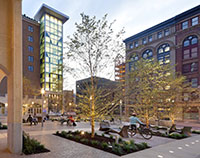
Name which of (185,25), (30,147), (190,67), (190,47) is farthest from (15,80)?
(185,25)

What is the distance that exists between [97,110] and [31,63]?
165ft

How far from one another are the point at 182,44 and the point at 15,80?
39575mm

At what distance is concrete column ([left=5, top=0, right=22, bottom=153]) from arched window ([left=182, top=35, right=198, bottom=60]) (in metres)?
37.7

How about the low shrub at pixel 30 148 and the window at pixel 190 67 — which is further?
the window at pixel 190 67

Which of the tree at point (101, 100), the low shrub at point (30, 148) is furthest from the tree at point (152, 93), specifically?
the low shrub at point (30, 148)

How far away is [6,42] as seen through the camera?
762cm

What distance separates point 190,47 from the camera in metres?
36.3

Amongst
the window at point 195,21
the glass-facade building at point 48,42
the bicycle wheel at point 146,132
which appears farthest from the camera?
the glass-facade building at point 48,42

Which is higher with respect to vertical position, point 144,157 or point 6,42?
point 6,42

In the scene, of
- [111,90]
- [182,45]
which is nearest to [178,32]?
[182,45]

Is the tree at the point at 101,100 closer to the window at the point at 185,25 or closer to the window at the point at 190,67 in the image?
the window at the point at 190,67

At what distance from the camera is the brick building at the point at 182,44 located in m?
34.8

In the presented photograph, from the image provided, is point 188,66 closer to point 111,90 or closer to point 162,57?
point 162,57

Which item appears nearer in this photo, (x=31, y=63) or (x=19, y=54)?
(x=19, y=54)
